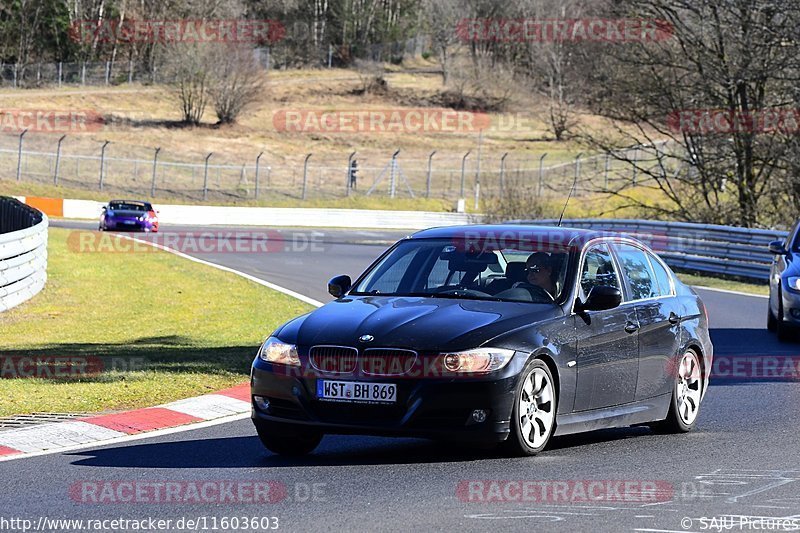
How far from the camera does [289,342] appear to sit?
26.0 feet

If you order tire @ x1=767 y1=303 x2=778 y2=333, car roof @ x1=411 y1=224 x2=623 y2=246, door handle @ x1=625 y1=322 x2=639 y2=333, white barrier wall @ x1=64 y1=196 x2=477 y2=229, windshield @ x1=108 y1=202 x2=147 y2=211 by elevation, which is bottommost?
white barrier wall @ x1=64 y1=196 x2=477 y2=229

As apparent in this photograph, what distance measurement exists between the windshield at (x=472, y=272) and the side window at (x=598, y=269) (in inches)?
7.3

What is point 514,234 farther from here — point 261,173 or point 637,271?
point 261,173

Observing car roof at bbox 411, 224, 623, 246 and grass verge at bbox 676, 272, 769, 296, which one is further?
grass verge at bbox 676, 272, 769, 296

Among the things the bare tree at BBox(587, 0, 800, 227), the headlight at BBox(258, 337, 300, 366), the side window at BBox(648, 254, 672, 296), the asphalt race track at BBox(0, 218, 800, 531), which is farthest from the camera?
the bare tree at BBox(587, 0, 800, 227)

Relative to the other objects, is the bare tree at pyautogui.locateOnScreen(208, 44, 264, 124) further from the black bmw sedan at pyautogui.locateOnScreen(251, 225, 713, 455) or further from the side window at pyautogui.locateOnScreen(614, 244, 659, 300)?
the black bmw sedan at pyautogui.locateOnScreen(251, 225, 713, 455)

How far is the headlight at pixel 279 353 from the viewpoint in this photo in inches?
309

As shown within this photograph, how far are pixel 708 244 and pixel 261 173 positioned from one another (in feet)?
138

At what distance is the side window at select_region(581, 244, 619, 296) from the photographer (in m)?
8.89

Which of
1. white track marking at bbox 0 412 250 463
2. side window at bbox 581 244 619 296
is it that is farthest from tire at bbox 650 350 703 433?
white track marking at bbox 0 412 250 463

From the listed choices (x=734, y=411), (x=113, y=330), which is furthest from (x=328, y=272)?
(x=734, y=411)

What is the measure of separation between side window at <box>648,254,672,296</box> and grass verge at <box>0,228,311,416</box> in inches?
157

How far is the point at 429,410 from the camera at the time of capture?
754 centimetres

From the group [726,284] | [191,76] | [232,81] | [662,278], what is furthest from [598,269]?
[232,81]
